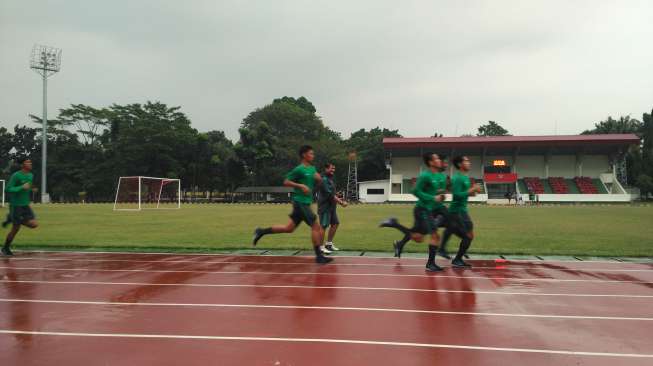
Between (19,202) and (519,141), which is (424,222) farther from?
(519,141)

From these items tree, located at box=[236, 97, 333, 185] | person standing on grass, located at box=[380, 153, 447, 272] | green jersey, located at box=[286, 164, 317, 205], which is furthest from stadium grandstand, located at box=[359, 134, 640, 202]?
green jersey, located at box=[286, 164, 317, 205]

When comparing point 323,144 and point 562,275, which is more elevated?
point 323,144

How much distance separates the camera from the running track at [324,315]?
328 centimetres

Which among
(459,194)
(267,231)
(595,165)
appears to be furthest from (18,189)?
(595,165)

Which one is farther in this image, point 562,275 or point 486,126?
point 486,126

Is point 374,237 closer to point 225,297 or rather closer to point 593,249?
point 593,249

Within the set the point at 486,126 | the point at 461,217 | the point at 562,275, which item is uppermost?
the point at 486,126

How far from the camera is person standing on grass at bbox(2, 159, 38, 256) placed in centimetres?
846

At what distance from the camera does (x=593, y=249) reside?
29.4 feet

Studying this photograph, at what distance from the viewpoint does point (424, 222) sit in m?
6.66

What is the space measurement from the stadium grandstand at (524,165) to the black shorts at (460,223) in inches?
1752

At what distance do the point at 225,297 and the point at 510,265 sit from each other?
4.77 metres

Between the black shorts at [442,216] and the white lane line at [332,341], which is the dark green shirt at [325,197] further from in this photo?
the white lane line at [332,341]

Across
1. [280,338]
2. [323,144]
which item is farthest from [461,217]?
[323,144]
